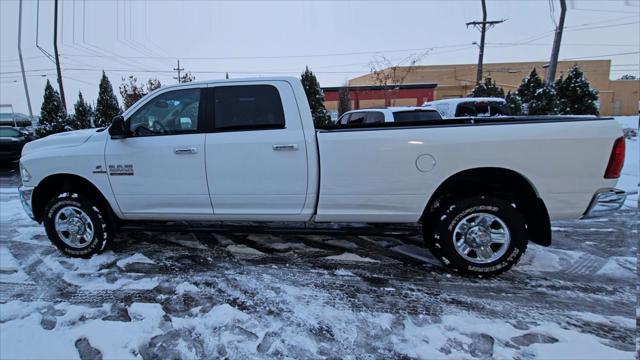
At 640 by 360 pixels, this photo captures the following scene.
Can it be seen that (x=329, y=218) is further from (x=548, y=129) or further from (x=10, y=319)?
(x=10, y=319)

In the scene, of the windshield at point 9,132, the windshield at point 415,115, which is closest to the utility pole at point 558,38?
the windshield at point 415,115

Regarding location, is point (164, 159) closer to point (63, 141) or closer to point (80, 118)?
point (63, 141)

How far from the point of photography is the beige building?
158ft

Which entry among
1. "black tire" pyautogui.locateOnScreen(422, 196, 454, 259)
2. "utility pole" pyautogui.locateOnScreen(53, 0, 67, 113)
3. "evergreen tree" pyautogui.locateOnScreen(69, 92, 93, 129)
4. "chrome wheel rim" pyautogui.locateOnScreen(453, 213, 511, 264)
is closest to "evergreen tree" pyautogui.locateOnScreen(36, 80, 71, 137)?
"evergreen tree" pyautogui.locateOnScreen(69, 92, 93, 129)

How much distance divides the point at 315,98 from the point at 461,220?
16147 mm

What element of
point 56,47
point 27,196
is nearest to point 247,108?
point 27,196

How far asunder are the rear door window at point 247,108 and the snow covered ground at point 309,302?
160cm

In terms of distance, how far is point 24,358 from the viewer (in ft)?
8.56

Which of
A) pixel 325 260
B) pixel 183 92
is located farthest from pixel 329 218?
pixel 183 92

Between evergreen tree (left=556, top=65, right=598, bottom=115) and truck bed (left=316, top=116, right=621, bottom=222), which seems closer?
truck bed (left=316, top=116, right=621, bottom=222)

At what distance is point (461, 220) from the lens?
3.60 metres

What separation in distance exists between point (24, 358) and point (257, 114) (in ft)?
9.23

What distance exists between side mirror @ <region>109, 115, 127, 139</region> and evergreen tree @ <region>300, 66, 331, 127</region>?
1360cm

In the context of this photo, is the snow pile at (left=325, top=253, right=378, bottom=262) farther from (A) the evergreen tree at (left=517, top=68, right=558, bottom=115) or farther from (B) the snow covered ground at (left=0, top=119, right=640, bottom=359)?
(A) the evergreen tree at (left=517, top=68, right=558, bottom=115)
